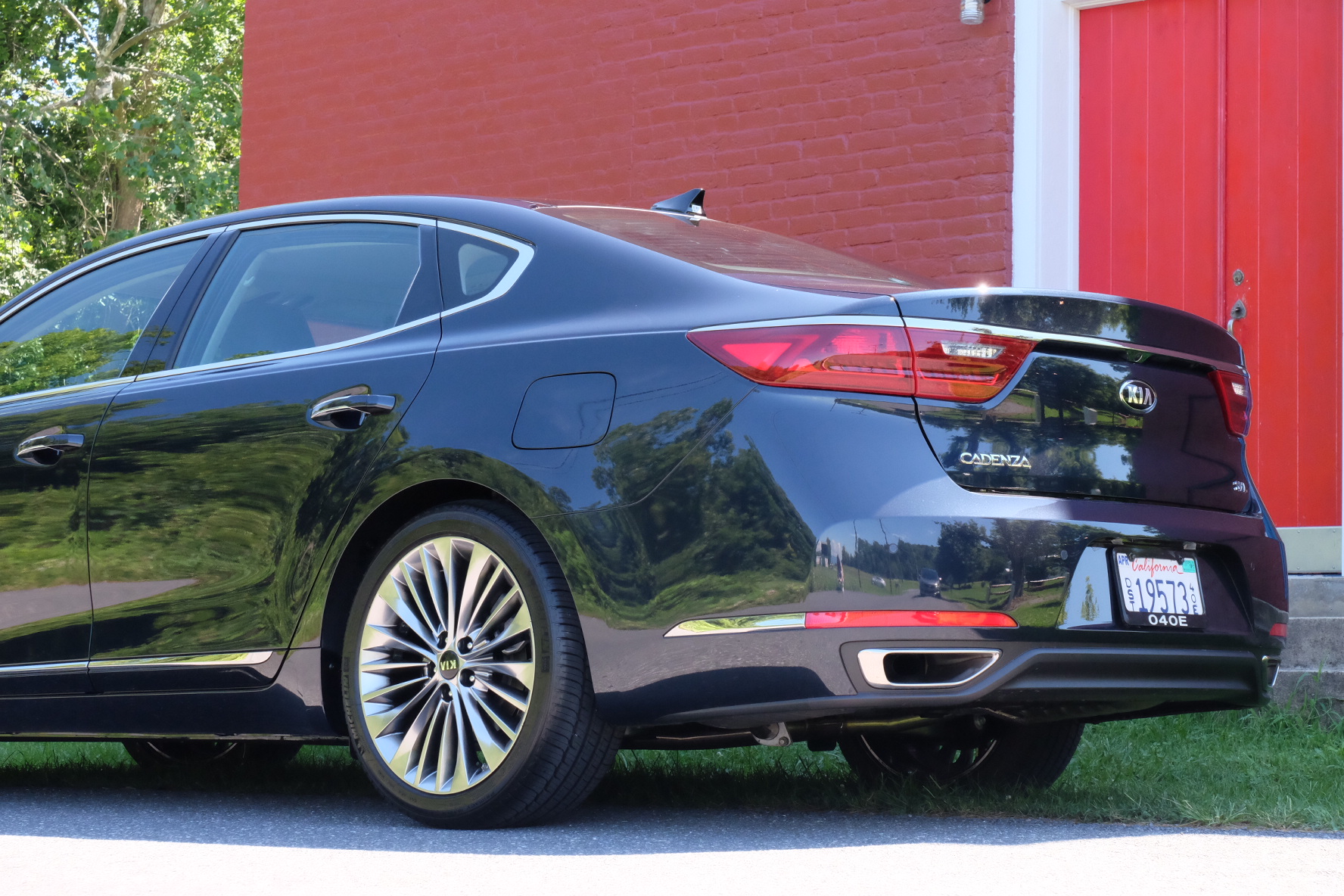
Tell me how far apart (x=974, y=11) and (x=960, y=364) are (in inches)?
199

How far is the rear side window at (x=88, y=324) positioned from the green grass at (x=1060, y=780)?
4.23 ft

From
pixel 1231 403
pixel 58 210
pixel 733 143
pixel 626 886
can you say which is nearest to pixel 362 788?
pixel 626 886

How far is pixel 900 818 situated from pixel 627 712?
852 millimetres

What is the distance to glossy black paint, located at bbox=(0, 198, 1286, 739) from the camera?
11.1 feet

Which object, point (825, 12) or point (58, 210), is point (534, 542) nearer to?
point (825, 12)

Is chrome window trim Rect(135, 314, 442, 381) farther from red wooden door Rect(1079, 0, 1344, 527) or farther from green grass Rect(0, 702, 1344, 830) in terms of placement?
red wooden door Rect(1079, 0, 1344, 527)

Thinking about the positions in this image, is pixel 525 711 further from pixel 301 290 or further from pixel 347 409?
pixel 301 290

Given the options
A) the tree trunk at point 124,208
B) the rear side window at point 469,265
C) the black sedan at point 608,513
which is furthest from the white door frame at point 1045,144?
the tree trunk at point 124,208

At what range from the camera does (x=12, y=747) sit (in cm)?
652

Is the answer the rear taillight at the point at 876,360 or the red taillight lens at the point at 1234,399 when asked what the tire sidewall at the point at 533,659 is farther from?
the red taillight lens at the point at 1234,399

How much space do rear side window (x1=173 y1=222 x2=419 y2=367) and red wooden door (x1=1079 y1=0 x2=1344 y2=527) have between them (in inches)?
175

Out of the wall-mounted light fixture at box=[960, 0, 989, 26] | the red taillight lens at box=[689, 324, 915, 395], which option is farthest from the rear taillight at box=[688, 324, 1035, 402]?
the wall-mounted light fixture at box=[960, 0, 989, 26]

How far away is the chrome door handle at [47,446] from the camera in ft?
15.0

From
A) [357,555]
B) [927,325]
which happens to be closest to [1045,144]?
[927,325]
